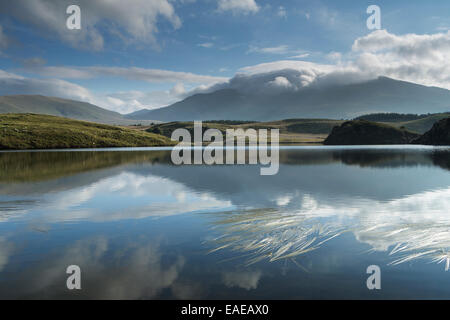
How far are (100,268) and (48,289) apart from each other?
6.38 ft

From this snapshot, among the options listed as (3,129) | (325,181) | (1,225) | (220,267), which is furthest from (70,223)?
(3,129)

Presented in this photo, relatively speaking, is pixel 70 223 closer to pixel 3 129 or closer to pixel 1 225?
pixel 1 225

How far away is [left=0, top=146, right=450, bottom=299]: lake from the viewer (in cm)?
1053

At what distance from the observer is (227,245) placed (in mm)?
14680

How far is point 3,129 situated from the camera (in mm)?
166375

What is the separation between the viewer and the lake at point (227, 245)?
10.5 m
